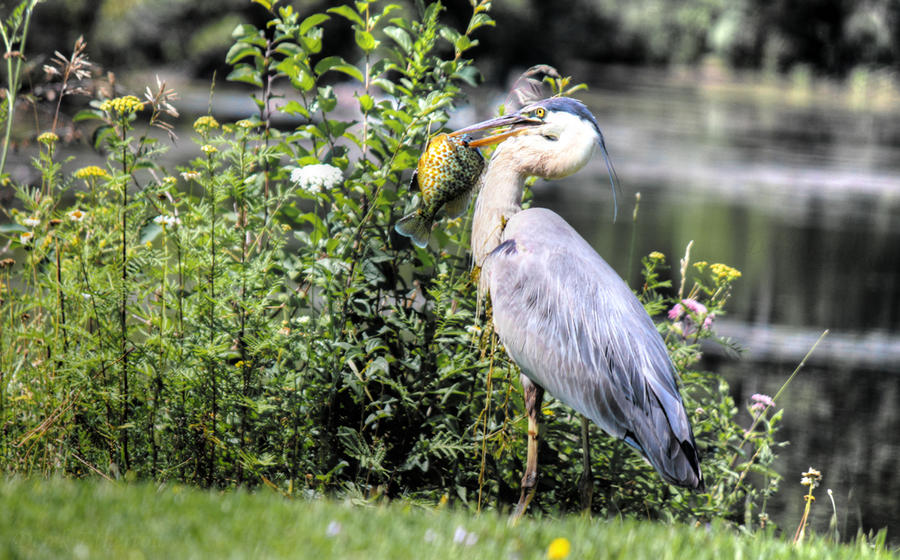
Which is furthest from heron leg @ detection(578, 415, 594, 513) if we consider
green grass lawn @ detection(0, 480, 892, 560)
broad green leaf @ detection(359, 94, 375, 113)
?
broad green leaf @ detection(359, 94, 375, 113)

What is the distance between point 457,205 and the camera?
3.90 meters

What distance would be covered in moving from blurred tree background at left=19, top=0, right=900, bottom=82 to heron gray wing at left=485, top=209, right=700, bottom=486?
607 inches

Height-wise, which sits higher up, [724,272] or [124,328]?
[724,272]

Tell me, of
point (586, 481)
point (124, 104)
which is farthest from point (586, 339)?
point (124, 104)

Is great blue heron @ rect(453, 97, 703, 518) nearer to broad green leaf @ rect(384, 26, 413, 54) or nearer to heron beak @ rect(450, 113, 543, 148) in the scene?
heron beak @ rect(450, 113, 543, 148)

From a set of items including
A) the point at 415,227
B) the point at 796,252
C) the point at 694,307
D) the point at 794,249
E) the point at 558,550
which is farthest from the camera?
the point at 794,249

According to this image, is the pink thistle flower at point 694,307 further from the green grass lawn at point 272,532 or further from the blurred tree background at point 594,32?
the blurred tree background at point 594,32

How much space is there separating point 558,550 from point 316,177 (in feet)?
5.42

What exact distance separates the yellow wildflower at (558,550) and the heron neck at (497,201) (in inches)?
54.5

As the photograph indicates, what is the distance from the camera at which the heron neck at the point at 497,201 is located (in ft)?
12.6

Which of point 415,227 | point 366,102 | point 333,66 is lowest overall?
point 415,227

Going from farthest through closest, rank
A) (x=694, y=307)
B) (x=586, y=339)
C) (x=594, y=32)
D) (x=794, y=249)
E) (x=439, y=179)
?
(x=594, y=32) → (x=794, y=249) → (x=694, y=307) → (x=439, y=179) → (x=586, y=339)

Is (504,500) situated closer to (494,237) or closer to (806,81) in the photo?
(494,237)

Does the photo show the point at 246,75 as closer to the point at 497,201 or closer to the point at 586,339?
the point at 497,201
